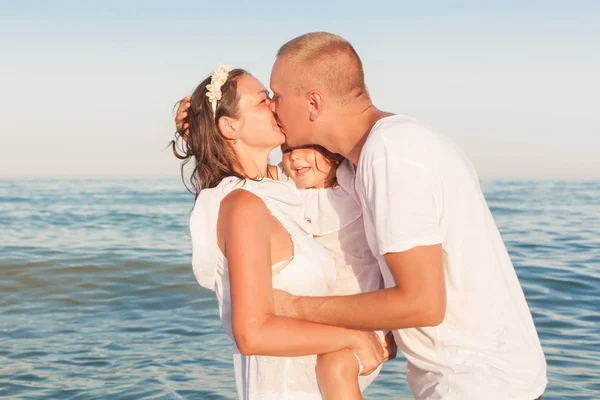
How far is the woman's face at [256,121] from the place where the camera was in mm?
3547

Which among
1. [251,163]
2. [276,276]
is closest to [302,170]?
[251,163]

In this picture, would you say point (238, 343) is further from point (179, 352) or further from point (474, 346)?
point (179, 352)

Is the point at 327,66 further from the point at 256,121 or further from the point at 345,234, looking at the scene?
the point at 345,234

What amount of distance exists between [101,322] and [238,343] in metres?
6.57

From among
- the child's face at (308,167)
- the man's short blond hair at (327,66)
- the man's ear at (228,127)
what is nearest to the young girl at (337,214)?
the child's face at (308,167)

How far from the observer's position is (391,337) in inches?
135

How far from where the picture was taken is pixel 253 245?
9.87 ft

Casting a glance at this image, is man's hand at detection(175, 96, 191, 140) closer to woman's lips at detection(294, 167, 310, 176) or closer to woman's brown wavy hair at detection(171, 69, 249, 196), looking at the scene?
woman's brown wavy hair at detection(171, 69, 249, 196)

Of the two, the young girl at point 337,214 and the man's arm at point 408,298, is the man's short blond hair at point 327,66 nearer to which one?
the young girl at point 337,214

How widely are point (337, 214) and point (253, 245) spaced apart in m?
0.75

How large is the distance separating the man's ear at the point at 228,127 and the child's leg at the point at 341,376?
1.09 metres

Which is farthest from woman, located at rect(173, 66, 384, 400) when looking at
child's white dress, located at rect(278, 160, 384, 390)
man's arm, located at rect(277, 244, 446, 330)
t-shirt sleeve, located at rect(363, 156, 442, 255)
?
t-shirt sleeve, located at rect(363, 156, 442, 255)

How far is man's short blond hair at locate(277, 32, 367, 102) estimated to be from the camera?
3146 mm

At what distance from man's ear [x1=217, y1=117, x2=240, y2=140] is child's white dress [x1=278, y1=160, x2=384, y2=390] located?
0.51m
